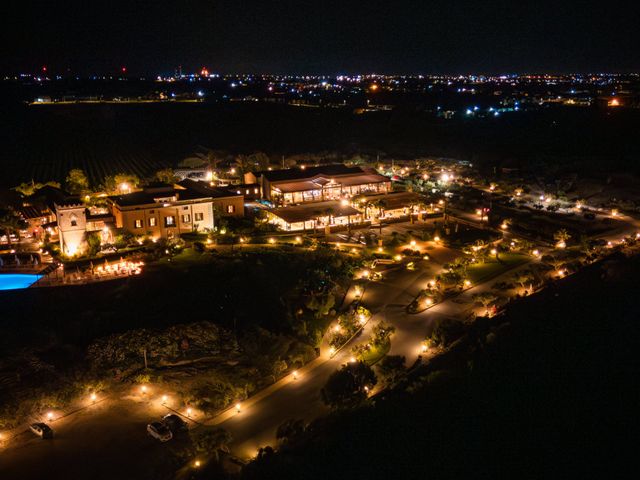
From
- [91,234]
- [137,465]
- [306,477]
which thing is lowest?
[137,465]

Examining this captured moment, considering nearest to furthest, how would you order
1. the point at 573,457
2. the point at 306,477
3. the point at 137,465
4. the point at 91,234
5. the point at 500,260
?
the point at 306,477 → the point at 573,457 → the point at 137,465 → the point at 91,234 → the point at 500,260

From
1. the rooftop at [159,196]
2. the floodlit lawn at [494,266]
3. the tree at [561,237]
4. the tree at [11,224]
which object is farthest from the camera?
the tree at [561,237]

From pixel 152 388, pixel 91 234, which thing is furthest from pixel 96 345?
pixel 91 234

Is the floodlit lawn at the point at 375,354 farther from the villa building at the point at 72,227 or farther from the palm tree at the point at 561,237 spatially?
the palm tree at the point at 561,237

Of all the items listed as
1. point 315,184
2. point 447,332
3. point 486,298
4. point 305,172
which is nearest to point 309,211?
point 315,184

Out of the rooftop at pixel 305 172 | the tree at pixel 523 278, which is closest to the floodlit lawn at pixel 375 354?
the tree at pixel 523 278

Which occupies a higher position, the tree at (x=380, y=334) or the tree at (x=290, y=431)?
the tree at (x=380, y=334)

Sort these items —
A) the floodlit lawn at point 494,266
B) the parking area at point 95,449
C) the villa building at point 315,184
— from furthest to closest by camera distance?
the villa building at point 315,184
the floodlit lawn at point 494,266
the parking area at point 95,449

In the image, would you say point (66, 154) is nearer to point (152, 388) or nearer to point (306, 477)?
point (152, 388)
